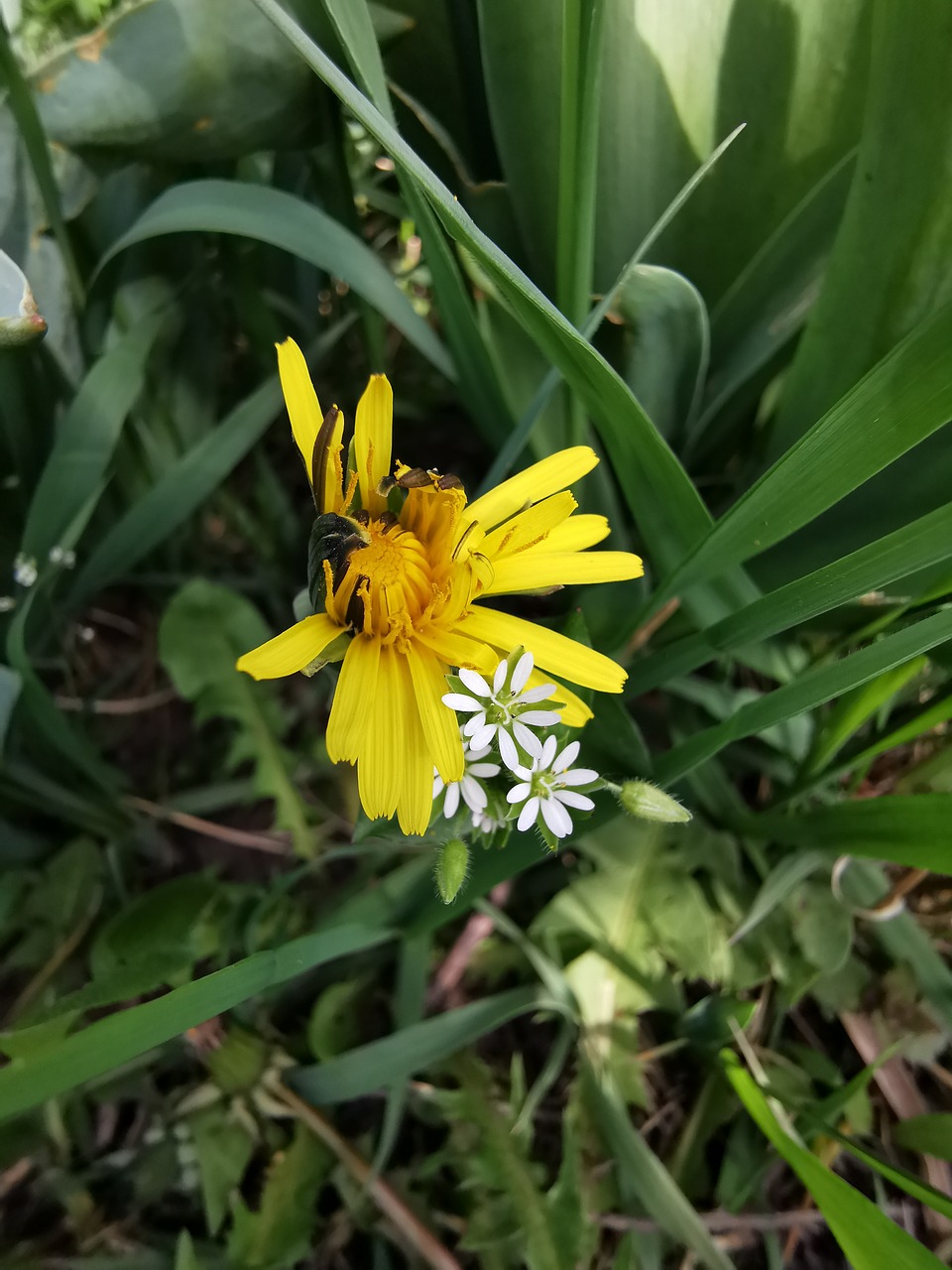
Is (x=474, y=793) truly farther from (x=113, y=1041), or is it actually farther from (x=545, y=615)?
(x=545, y=615)

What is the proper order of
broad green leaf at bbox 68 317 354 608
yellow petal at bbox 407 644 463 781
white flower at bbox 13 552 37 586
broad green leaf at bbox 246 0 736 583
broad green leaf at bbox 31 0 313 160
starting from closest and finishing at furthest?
broad green leaf at bbox 246 0 736 583
yellow petal at bbox 407 644 463 781
broad green leaf at bbox 31 0 313 160
white flower at bbox 13 552 37 586
broad green leaf at bbox 68 317 354 608

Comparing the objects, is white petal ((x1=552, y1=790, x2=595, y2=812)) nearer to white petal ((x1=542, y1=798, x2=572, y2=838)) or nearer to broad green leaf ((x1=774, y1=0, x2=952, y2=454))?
white petal ((x1=542, y1=798, x2=572, y2=838))

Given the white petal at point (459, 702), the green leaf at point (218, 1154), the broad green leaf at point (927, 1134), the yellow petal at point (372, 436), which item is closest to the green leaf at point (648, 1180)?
the broad green leaf at point (927, 1134)

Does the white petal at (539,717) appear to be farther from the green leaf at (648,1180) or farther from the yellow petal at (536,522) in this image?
the green leaf at (648,1180)

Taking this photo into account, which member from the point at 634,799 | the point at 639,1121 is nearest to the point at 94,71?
the point at 634,799

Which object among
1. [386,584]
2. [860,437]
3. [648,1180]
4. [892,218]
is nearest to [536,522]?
[386,584]

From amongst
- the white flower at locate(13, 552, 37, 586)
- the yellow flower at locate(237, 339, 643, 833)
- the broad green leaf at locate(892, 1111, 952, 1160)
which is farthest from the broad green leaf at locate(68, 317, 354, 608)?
the broad green leaf at locate(892, 1111, 952, 1160)
